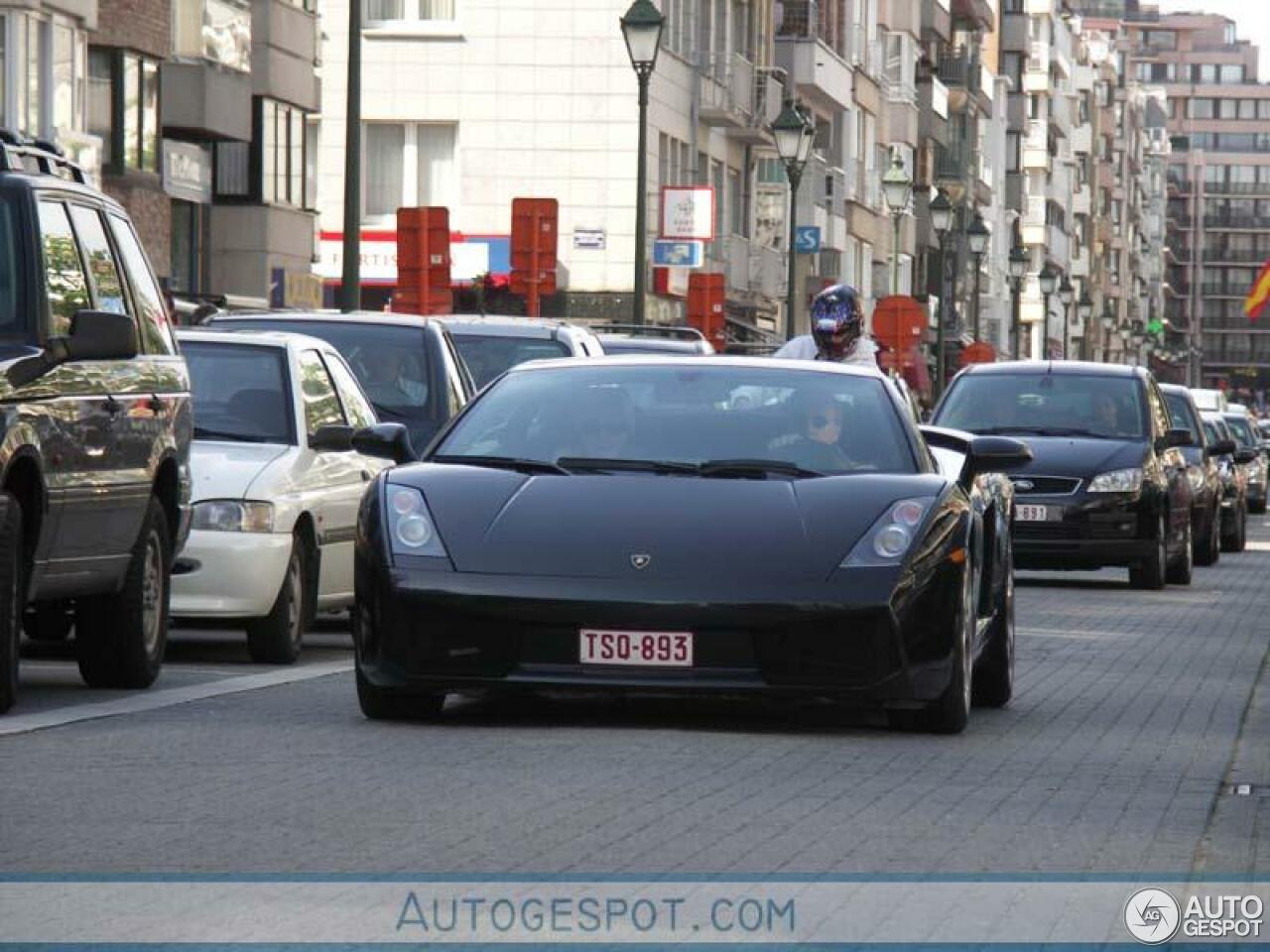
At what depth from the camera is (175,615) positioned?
16406 millimetres

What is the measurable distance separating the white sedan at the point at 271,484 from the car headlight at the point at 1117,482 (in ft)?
32.3

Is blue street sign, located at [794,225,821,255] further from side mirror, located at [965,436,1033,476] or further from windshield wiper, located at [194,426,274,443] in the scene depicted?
side mirror, located at [965,436,1033,476]

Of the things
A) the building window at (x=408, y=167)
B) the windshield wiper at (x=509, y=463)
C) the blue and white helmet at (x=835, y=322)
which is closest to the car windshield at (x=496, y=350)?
the blue and white helmet at (x=835, y=322)

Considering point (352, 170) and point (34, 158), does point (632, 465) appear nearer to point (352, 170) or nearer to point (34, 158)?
point (34, 158)

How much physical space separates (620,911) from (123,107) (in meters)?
39.2

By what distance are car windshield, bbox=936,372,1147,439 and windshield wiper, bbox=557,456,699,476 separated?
1577 centimetres

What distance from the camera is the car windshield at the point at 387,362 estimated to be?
20.9 meters

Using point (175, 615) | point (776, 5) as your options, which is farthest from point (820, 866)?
point (776, 5)

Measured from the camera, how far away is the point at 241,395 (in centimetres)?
1758

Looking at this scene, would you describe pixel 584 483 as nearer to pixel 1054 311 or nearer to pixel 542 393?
pixel 542 393

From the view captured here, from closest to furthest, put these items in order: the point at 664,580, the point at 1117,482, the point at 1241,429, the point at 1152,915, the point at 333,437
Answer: the point at 1152,915 < the point at 664,580 < the point at 333,437 < the point at 1117,482 < the point at 1241,429

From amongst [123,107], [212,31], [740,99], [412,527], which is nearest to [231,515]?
[412,527]

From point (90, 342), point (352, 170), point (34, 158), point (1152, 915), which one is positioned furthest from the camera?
point (352, 170)

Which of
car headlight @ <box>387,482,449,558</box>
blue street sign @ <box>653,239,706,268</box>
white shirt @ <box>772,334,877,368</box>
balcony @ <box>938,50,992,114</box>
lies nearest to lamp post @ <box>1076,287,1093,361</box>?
balcony @ <box>938,50,992,114</box>
